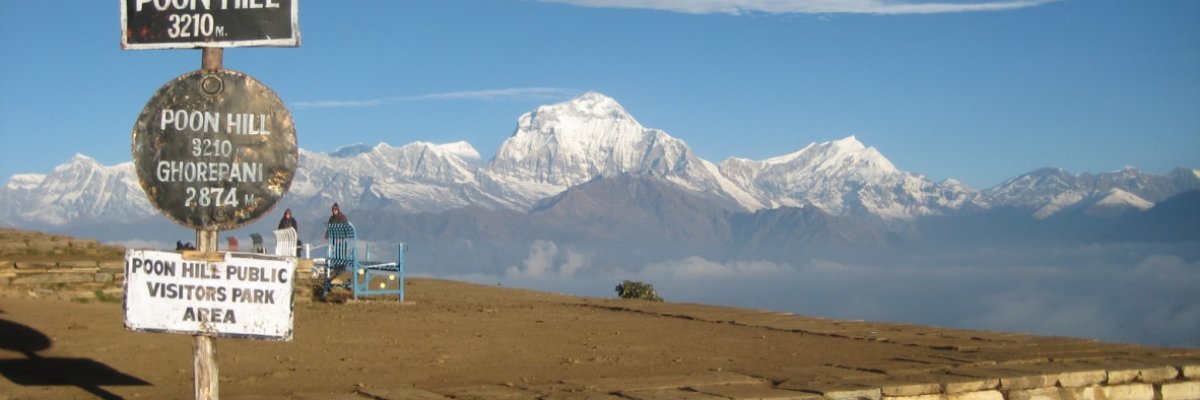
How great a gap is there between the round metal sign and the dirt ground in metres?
1.86

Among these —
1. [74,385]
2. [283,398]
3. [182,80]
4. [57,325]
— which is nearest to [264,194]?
[182,80]

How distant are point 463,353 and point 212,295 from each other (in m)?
5.23

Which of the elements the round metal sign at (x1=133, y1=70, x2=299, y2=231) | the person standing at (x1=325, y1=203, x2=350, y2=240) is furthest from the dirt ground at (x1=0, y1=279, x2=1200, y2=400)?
the person standing at (x1=325, y1=203, x2=350, y2=240)

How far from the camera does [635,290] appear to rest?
29.8 metres

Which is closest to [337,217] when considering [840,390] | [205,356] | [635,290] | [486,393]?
[635,290]

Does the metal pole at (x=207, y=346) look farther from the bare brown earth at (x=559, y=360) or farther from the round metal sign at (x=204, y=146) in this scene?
the bare brown earth at (x=559, y=360)

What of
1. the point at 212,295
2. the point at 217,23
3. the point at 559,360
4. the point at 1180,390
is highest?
the point at 217,23

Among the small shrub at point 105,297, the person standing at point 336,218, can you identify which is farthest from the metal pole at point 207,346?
the person standing at point 336,218

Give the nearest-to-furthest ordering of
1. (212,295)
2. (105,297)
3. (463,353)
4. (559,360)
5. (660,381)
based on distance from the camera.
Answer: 1. (212,295)
2. (660,381)
3. (559,360)
4. (463,353)
5. (105,297)

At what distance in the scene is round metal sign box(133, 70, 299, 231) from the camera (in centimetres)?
696

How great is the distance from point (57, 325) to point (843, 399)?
25.6ft

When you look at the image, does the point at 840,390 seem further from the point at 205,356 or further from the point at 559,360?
the point at 205,356

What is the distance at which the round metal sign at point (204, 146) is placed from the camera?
696cm

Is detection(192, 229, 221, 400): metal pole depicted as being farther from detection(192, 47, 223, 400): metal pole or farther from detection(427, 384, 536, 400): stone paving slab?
detection(427, 384, 536, 400): stone paving slab
